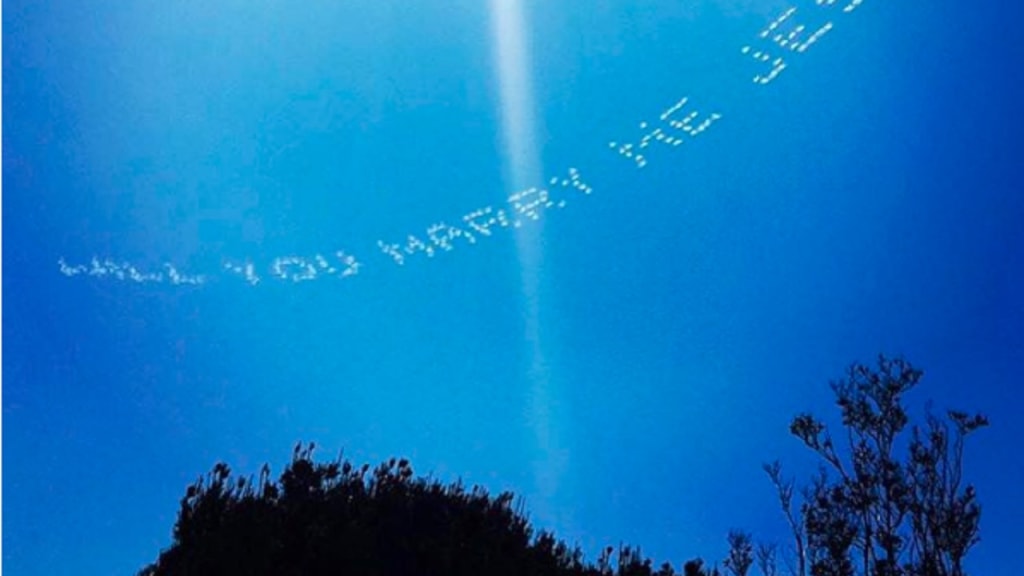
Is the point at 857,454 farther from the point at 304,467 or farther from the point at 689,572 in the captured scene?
the point at 304,467

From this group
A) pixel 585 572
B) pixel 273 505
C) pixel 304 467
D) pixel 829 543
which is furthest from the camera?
pixel 829 543

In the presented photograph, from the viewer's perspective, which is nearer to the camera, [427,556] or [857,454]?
[427,556]

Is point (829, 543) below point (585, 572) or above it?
above

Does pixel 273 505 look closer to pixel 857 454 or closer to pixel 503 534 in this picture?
pixel 503 534

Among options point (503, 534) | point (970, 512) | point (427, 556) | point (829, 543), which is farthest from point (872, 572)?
point (427, 556)

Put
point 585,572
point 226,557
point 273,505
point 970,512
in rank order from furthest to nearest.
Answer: point 970,512 → point 585,572 → point 273,505 → point 226,557

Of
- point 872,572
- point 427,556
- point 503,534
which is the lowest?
point 427,556
